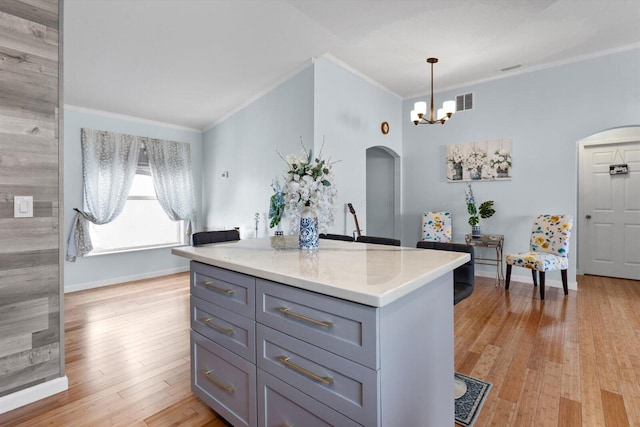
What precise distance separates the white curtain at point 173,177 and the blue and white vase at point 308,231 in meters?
4.11

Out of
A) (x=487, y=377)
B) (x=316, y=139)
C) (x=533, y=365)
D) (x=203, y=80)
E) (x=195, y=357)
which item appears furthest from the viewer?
(x=203, y=80)

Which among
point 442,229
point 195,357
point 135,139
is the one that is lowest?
point 195,357

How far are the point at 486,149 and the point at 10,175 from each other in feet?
17.2

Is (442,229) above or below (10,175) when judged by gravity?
below

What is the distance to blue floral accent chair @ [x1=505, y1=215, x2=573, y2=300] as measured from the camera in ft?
12.2

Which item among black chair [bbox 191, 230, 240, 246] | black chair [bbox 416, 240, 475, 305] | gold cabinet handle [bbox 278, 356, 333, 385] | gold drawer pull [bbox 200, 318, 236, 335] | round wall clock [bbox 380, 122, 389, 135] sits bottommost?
gold cabinet handle [bbox 278, 356, 333, 385]

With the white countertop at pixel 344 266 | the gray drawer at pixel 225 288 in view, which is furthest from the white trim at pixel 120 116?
the gray drawer at pixel 225 288

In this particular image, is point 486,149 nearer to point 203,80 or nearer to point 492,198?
point 492,198

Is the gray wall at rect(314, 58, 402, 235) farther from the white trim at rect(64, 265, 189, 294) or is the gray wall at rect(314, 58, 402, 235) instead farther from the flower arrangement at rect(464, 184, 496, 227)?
the white trim at rect(64, 265, 189, 294)

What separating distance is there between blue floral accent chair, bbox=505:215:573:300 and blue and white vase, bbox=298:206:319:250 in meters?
3.14

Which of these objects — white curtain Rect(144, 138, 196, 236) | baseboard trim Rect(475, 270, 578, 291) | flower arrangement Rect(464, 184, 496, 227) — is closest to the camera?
baseboard trim Rect(475, 270, 578, 291)

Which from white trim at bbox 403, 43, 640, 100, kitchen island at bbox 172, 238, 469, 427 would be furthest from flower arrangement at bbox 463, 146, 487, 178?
kitchen island at bbox 172, 238, 469, 427

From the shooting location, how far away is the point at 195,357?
1847 mm

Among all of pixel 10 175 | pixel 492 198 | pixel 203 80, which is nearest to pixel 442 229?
pixel 492 198
